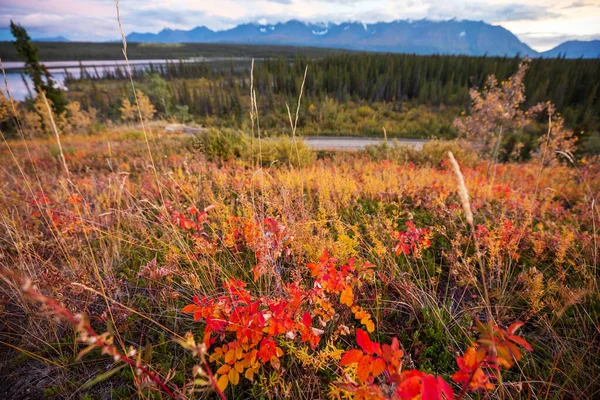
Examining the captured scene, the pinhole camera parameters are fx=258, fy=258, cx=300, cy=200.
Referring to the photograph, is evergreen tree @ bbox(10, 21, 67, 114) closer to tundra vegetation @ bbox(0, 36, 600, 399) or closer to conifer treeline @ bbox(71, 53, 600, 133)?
conifer treeline @ bbox(71, 53, 600, 133)

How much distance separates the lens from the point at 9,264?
291 centimetres

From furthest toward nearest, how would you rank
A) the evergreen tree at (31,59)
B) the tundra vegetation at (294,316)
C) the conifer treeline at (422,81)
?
1. the conifer treeline at (422,81)
2. the evergreen tree at (31,59)
3. the tundra vegetation at (294,316)

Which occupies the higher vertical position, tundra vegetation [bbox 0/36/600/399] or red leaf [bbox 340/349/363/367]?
red leaf [bbox 340/349/363/367]

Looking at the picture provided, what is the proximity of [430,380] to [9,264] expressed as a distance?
4.24 metres

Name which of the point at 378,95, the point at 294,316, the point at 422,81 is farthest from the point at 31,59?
the point at 422,81

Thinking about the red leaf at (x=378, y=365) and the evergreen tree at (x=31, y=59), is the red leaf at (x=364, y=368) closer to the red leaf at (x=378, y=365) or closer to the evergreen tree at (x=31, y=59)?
the red leaf at (x=378, y=365)

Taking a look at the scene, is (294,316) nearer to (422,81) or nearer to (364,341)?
(364,341)

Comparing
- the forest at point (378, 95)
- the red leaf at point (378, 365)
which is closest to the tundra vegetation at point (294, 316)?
the red leaf at point (378, 365)

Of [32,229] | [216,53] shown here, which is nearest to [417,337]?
[32,229]

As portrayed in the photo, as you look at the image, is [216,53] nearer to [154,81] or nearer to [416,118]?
[154,81]

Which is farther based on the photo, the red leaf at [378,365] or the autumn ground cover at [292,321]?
the autumn ground cover at [292,321]

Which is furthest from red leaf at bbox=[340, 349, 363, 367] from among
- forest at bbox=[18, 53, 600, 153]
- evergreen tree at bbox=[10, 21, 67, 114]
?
evergreen tree at bbox=[10, 21, 67, 114]

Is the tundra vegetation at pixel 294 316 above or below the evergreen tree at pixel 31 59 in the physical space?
below

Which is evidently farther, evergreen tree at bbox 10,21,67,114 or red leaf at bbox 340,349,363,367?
evergreen tree at bbox 10,21,67,114
